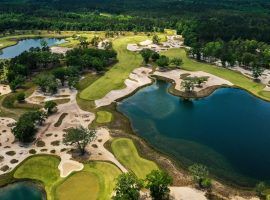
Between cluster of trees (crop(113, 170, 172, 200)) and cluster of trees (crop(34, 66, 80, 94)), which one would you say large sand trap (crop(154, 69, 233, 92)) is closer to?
cluster of trees (crop(34, 66, 80, 94))

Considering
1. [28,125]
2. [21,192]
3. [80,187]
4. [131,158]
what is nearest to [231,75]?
[131,158]

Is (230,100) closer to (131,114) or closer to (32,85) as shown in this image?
(131,114)

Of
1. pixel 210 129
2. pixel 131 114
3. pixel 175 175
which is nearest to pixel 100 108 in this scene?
pixel 131 114

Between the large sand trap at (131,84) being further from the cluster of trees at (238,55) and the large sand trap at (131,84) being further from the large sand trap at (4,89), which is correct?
the large sand trap at (4,89)

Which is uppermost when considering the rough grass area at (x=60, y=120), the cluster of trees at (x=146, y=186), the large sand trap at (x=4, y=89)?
the cluster of trees at (x=146, y=186)

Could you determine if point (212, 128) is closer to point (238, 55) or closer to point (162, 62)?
point (162, 62)

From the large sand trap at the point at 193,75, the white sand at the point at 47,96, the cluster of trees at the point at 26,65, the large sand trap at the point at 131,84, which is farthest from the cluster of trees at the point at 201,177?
the cluster of trees at the point at 26,65

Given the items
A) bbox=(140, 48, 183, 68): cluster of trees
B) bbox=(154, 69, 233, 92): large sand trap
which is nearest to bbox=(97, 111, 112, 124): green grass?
bbox=(154, 69, 233, 92): large sand trap
